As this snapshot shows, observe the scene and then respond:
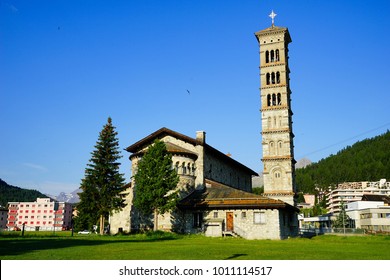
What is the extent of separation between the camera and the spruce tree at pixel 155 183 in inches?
1462

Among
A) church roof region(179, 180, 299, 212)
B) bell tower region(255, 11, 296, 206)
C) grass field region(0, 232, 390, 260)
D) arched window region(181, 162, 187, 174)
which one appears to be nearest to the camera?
grass field region(0, 232, 390, 260)

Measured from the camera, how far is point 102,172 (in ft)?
145

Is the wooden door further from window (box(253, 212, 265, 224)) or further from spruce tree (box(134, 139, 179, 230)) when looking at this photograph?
spruce tree (box(134, 139, 179, 230))

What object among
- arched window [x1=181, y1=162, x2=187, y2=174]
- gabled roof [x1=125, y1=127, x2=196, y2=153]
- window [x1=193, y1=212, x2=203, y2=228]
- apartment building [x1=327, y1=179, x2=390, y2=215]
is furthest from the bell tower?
apartment building [x1=327, y1=179, x2=390, y2=215]

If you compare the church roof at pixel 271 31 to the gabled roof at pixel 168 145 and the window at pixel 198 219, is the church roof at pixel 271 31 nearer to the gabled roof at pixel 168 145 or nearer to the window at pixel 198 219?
the gabled roof at pixel 168 145

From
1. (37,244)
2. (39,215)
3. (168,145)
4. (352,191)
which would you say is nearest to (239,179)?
(168,145)

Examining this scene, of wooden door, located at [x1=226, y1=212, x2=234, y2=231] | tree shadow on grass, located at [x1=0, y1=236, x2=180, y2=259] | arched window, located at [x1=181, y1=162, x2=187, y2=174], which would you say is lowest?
tree shadow on grass, located at [x1=0, y1=236, x2=180, y2=259]

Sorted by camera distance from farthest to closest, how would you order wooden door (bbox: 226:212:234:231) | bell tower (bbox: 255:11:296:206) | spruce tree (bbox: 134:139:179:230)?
bell tower (bbox: 255:11:296:206) → wooden door (bbox: 226:212:234:231) → spruce tree (bbox: 134:139:179:230)

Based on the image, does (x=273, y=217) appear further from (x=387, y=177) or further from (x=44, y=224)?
(x=387, y=177)

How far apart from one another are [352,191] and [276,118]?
Answer: 132 m

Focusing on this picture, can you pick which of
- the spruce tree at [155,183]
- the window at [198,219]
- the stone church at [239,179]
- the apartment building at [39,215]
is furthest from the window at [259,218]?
the apartment building at [39,215]

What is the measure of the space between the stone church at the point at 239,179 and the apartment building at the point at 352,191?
117695 mm

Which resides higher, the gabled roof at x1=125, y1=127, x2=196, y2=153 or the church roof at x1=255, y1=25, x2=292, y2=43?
the church roof at x1=255, y1=25, x2=292, y2=43

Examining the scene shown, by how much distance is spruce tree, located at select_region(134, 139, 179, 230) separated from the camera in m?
37.1
